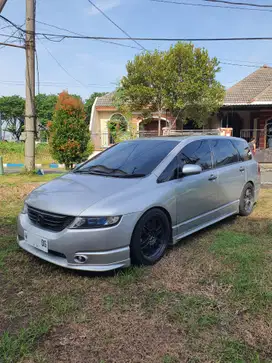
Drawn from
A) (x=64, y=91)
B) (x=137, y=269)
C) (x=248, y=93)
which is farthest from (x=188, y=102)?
(x=137, y=269)

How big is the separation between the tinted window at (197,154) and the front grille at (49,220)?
1.72 meters

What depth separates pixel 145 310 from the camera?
2.50m

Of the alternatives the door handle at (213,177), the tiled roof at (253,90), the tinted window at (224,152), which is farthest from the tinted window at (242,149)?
the tiled roof at (253,90)

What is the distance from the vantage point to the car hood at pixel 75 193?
9.61 feet

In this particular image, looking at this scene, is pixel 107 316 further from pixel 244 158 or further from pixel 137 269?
pixel 244 158

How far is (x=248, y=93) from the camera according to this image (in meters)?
19.2

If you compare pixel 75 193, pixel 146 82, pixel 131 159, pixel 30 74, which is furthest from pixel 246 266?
pixel 146 82

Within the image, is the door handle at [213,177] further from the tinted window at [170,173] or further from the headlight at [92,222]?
the headlight at [92,222]

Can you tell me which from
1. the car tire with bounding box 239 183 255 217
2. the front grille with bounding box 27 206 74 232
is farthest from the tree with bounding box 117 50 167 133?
the front grille with bounding box 27 206 74 232

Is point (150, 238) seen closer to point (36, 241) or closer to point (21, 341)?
point (36, 241)

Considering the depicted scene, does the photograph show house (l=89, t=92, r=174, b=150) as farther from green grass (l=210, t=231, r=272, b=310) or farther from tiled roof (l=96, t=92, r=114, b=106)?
green grass (l=210, t=231, r=272, b=310)

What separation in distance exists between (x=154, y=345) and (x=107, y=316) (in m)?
0.50

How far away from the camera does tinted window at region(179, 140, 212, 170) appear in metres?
3.94

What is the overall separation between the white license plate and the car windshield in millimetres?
1116
